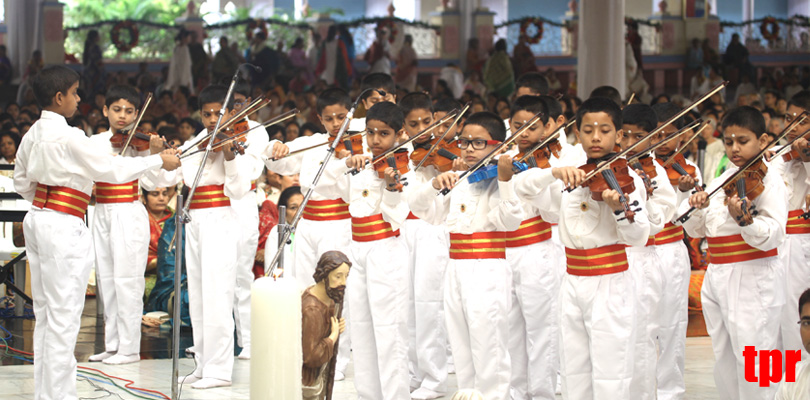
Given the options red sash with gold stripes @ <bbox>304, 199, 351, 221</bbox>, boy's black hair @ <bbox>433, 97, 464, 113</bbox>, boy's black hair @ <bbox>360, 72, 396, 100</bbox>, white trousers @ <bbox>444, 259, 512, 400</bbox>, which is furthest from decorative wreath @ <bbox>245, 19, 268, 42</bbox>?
white trousers @ <bbox>444, 259, 512, 400</bbox>

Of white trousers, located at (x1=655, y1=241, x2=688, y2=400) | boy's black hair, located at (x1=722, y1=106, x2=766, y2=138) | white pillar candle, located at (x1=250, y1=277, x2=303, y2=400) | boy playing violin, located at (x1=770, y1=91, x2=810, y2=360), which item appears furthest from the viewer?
white trousers, located at (x1=655, y1=241, x2=688, y2=400)

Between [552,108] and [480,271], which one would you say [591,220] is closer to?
[480,271]

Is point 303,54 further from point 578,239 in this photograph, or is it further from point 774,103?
point 578,239

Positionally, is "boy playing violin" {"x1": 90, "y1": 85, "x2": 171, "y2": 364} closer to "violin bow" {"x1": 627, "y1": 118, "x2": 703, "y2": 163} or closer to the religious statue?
the religious statue

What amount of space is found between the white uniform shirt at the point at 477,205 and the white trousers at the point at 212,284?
168cm

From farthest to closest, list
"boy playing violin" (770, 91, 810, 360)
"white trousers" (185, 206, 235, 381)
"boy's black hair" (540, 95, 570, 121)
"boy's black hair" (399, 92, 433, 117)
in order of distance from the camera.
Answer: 1. "white trousers" (185, 206, 235, 381)
2. "boy's black hair" (399, 92, 433, 117)
3. "boy's black hair" (540, 95, 570, 121)
4. "boy playing violin" (770, 91, 810, 360)

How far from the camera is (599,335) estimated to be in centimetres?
513

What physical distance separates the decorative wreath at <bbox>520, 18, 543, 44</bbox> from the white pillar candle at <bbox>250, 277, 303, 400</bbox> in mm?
18186

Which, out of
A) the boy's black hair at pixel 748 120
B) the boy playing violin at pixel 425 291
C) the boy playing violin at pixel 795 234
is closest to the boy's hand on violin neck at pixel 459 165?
the boy playing violin at pixel 425 291

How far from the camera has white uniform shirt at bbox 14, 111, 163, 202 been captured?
19.4 ft

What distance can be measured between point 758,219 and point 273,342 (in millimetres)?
3096

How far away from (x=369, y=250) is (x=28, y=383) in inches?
103

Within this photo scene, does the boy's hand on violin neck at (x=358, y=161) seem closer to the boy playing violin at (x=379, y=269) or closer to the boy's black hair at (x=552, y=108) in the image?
the boy playing violin at (x=379, y=269)

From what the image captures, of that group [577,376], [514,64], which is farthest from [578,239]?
[514,64]
